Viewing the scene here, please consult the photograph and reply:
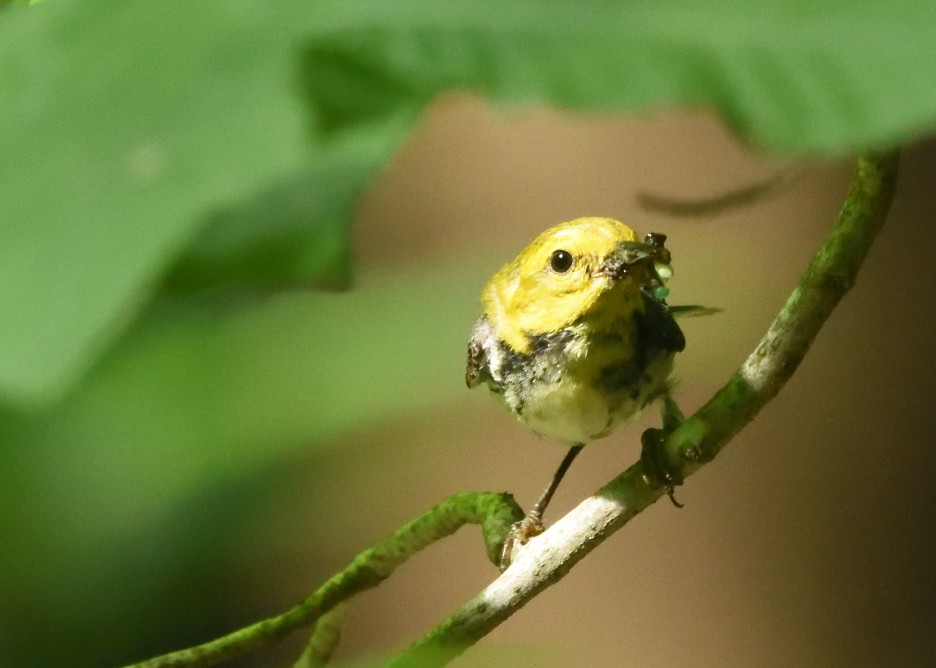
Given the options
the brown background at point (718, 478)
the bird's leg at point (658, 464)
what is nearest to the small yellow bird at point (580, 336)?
the bird's leg at point (658, 464)

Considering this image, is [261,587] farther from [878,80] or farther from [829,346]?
[878,80]

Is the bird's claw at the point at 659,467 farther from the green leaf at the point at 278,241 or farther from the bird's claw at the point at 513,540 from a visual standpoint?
the green leaf at the point at 278,241

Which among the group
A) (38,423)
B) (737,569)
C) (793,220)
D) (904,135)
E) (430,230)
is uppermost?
(430,230)

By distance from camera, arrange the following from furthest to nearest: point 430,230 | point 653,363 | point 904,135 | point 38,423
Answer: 1. point 430,230
2. point 653,363
3. point 38,423
4. point 904,135

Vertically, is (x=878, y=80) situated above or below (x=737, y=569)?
above

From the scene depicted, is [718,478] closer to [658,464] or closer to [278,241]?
[658,464]

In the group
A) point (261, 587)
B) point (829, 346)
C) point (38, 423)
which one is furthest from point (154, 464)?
point (829, 346)

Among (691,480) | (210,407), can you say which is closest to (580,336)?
(210,407)
